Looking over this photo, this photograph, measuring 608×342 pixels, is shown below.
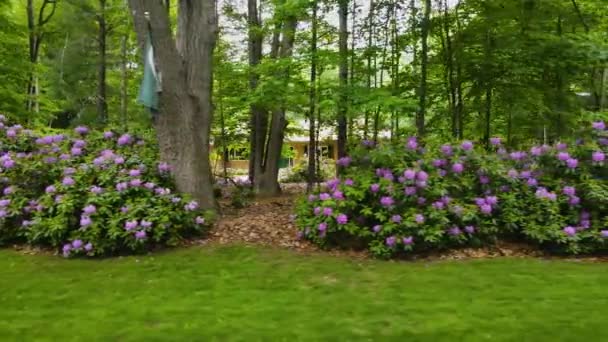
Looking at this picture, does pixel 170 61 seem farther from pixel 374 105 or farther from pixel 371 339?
pixel 371 339

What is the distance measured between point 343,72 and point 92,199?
13.5ft

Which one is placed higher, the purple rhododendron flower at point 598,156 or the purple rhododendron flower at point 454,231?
the purple rhododendron flower at point 598,156

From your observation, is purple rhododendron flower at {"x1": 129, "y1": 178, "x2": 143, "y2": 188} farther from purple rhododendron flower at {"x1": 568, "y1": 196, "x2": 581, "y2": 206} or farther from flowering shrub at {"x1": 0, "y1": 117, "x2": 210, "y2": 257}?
purple rhododendron flower at {"x1": 568, "y1": 196, "x2": 581, "y2": 206}

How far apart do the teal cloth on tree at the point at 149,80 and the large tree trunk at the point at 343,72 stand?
8.17ft

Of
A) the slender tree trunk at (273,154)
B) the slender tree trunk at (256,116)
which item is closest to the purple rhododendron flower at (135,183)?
the slender tree trunk at (273,154)

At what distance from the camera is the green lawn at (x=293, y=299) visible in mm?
3000

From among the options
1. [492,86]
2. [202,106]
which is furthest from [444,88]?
[202,106]

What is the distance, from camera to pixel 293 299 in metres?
3.62

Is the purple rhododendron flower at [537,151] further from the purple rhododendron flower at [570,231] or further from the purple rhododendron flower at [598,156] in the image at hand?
the purple rhododendron flower at [570,231]

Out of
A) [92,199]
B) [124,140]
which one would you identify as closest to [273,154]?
[124,140]

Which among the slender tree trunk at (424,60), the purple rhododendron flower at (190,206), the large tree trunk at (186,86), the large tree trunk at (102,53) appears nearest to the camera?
the purple rhododendron flower at (190,206)

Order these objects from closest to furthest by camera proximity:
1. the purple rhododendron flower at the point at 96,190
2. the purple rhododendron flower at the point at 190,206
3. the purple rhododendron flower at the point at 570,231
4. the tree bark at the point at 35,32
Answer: the purple rhododendron flower at the point at 570,231, the purple rhododendron flower at the point at 96,190, the purple rhododendron flower at the point at 190,206, the tree bark at the point at 35,32

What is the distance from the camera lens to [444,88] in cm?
887

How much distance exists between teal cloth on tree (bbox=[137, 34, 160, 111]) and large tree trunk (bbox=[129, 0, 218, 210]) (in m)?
0.07
